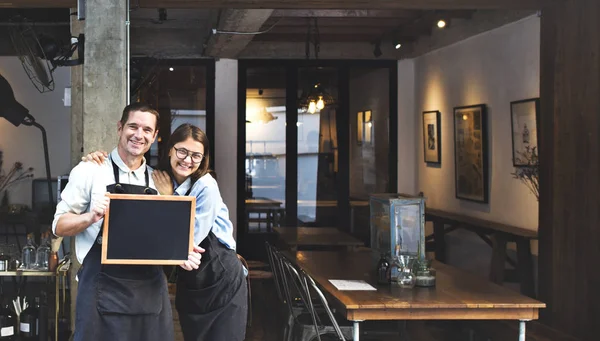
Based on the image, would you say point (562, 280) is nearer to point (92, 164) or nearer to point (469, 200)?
point (469, 200)

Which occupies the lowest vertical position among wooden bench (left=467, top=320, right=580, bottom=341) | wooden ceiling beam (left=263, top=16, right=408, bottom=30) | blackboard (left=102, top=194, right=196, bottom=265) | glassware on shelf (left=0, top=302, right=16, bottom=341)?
wooden bench (left=467, top=320, right=580, bottom=341)

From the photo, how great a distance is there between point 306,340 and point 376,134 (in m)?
6.19

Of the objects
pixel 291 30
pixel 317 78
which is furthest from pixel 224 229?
pixel 317 78

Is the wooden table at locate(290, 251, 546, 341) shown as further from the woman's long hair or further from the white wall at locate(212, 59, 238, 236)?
the white wall at locate(212, 59, 238, 236)

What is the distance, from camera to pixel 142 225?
281cm

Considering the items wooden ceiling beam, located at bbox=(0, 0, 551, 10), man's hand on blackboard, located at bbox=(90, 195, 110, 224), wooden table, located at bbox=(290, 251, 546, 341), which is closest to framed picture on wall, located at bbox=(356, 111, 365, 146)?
wooden ceiling beam, located at bbox=(0, 0, 551, 10)

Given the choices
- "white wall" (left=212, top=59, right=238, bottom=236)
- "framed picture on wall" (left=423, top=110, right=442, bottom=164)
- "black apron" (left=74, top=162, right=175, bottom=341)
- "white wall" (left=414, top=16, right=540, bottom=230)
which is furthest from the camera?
"white wall" (left=212, top=59, right=238, bottom=236)

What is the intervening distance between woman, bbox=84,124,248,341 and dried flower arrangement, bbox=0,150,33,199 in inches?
263

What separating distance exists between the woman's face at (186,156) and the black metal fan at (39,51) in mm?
3152

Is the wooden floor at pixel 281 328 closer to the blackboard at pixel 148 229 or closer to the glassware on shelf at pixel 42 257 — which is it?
the glassware on shelf at pixel 42 257

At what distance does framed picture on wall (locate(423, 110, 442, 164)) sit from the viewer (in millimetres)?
9641

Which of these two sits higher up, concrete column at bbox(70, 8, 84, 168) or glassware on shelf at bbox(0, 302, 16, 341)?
concrete column at bbox(70, 8, 84, 168)

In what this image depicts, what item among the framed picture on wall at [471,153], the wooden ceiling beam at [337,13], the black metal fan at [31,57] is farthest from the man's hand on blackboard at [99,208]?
the framed picture on wall at [471,153]

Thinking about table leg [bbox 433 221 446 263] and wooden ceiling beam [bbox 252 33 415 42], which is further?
wooden ceiling beam [bbox 252 33 415 42]
